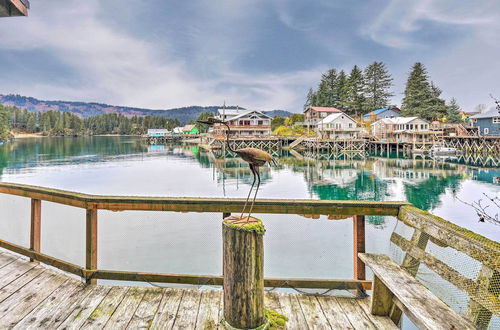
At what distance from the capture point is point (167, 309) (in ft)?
8.32

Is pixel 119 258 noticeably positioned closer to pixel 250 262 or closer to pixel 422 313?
pixel 250 262

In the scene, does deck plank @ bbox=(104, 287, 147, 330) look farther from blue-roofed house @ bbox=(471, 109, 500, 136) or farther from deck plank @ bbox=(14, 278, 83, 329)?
blue-roofed house @ bbox=(471, 109, 500, 136)

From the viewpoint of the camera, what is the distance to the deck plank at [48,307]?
2.29 metres

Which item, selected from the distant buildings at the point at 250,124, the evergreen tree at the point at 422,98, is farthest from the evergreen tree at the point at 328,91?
the distant buildings at the point at 250,124

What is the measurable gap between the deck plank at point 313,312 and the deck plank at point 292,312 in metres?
0.04

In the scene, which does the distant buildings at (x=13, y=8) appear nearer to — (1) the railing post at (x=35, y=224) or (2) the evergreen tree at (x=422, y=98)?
(1) the railing post at (x=35, y=224)

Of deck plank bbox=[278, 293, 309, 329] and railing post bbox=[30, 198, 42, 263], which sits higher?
railing post bbox=[30, 198, 42, 263]

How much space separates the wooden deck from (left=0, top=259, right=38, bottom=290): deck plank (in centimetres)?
2

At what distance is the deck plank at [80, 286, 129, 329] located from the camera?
2299mm

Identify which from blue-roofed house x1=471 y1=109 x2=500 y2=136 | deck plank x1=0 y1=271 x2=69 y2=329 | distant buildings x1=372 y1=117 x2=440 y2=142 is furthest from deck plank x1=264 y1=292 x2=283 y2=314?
distant buildings x1=372 y1=117 x2=440 y2=142

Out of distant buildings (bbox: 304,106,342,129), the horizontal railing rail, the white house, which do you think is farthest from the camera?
distant buildings (bbox: 304,106,342,129)

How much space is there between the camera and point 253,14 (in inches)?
4786

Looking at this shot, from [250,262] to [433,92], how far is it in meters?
74.2

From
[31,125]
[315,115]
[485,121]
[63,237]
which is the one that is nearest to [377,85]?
[315,115]
